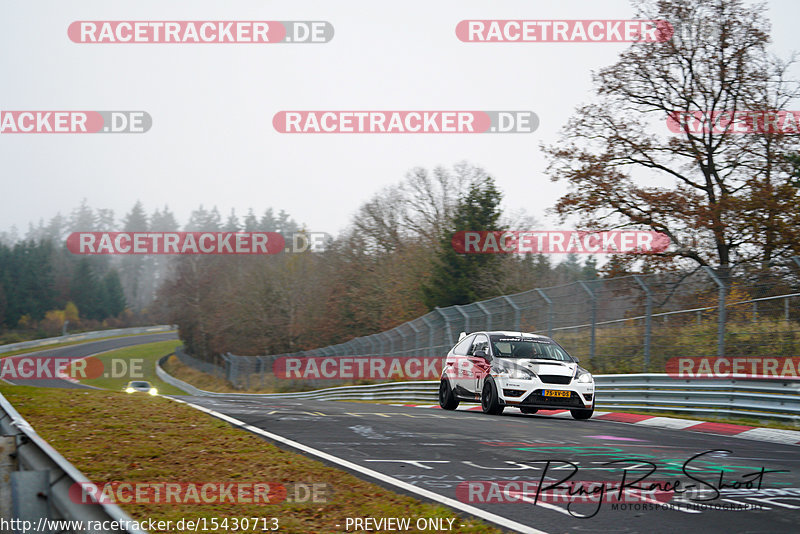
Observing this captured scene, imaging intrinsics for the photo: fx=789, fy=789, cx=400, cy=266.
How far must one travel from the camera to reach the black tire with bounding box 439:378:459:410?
1685 centimetres

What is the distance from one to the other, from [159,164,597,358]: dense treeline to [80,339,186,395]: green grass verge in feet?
21.0

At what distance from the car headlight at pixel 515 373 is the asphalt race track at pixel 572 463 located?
2.76 ft

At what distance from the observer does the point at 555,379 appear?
14008 millimetres

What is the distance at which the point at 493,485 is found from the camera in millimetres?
6812

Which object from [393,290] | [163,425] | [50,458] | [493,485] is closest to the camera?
[50,458]

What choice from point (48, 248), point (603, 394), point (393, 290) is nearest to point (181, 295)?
point (393, 290)

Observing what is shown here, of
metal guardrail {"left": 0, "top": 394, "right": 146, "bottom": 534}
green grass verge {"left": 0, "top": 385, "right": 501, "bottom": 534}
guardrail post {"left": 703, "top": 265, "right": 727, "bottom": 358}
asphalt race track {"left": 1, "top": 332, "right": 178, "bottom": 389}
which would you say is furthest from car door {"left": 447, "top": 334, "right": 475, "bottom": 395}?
asphalt race track {"left": 1, "top": 332, "right": 178, "bottom": 389}

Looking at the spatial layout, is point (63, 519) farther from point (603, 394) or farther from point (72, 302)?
point (72, 302)

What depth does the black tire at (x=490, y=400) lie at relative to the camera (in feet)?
47.8

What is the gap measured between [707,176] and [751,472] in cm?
2222
